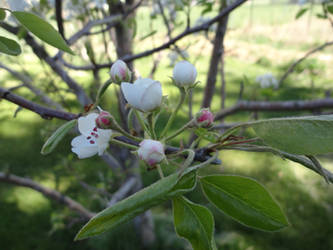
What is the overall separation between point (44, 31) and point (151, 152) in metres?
0.20

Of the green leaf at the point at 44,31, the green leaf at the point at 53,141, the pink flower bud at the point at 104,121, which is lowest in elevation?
the green leaf at the point at 53,141

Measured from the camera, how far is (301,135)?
1.18 feet

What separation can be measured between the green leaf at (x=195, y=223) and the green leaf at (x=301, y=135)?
12 cm

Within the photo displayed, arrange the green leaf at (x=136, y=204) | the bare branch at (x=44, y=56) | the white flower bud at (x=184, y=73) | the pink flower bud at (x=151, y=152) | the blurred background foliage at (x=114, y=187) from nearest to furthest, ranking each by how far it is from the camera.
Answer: the green leaf at (x=136, y=204) < the pink flower bud at (x=151, y=152) < the white flower bud at (x=184, y=73) < the bare branch at (x=44, y=56) < the blurred background foliage at (x=114, y=187)

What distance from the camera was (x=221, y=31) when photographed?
1289 millimetres

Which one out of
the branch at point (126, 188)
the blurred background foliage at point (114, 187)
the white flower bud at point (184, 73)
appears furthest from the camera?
the blurred background foliage at point (114, 187)

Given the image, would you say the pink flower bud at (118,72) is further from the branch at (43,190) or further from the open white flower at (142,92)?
the branch at (43,190)

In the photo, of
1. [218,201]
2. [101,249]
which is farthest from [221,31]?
[101,249]

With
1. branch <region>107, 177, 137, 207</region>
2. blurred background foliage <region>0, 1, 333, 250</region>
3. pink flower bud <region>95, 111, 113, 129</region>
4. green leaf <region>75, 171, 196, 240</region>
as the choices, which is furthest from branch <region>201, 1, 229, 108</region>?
green leaf <region>75, 171, 196, 240</region>

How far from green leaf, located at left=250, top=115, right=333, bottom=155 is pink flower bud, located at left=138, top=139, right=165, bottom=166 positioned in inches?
5.1

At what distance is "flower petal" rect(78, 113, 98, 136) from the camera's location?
503 millimetres

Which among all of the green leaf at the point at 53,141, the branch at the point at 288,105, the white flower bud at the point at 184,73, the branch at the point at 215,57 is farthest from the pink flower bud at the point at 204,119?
the branch at the point at 215,57

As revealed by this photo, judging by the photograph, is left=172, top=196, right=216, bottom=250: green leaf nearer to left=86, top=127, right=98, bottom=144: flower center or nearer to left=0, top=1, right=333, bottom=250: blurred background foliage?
left=86, top=127, right=98, bottom=144: flower center

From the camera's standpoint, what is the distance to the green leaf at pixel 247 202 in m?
0.36
